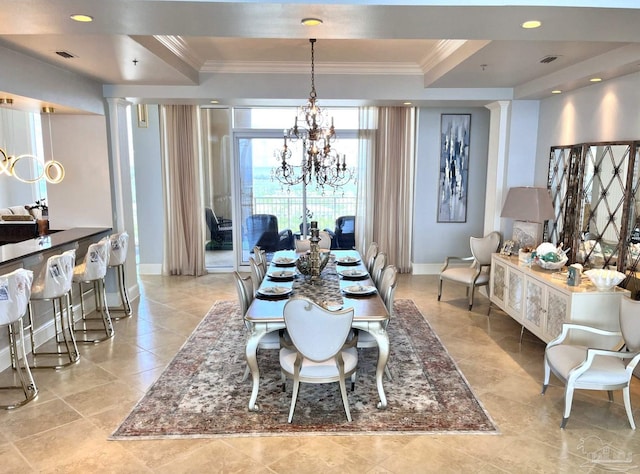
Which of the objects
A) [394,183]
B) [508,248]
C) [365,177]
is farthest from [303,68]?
[508,248]

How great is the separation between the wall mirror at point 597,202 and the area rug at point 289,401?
174cm

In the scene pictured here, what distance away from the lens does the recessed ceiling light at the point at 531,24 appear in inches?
103

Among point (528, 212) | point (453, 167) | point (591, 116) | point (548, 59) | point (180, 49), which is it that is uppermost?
point (180, 49)

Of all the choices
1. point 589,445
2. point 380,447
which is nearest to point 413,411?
point 380,447

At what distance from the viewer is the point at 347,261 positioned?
4.76 metres

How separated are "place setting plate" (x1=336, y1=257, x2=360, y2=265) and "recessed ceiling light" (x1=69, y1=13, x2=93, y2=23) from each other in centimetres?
308

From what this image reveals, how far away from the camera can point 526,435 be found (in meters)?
2.97

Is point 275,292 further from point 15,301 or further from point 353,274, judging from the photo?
point 15,301

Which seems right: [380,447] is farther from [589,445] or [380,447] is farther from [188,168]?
[188,168]

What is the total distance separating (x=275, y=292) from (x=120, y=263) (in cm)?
256

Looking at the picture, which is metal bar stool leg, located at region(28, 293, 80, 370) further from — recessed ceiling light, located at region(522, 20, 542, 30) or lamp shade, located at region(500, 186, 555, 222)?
lamp shade, located at region(500, 186, 555, 222)

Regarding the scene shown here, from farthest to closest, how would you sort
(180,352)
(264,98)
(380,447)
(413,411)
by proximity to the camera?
(264,98) < (180,352) < (413,411) < (380,447)

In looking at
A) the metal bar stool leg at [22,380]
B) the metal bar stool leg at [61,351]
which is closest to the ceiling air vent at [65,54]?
the metal bar stool leg at [61,351]

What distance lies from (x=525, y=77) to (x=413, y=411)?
3.69m
